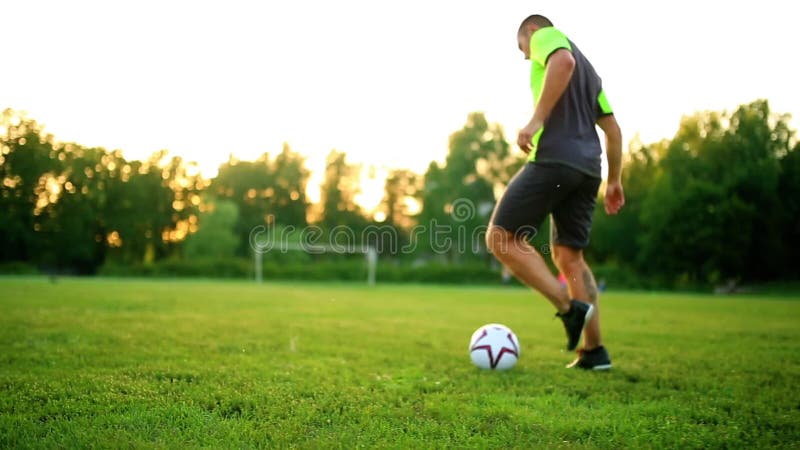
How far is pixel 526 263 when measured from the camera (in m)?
4.04

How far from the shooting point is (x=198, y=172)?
61.0 m

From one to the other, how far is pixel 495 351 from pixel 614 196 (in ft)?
4.91

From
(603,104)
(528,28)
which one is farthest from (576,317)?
(528,28)

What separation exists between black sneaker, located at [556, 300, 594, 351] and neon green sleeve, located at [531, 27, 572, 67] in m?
1.63

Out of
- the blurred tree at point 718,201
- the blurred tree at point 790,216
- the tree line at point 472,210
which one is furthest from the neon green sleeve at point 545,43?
the blurred tree at point 790,216

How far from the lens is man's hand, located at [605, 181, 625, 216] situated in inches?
175

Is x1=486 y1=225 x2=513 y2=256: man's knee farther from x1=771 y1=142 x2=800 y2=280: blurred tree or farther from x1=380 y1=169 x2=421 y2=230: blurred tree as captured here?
x1=380 y1=169 x2=421 y2=230: blurred tree

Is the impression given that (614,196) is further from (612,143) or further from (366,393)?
(366,393)

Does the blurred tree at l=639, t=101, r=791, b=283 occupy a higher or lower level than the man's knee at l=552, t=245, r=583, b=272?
higher

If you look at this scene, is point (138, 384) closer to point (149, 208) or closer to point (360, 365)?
point (360, 365)

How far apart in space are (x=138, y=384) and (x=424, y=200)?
4623 cm

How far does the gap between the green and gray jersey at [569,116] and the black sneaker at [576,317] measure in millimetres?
882

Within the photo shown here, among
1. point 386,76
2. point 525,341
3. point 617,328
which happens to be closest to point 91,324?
point 525,341

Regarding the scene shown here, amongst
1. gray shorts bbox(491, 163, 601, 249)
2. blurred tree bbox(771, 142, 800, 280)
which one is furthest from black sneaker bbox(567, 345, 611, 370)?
blurred tree bbox(771, 142, 800, 280)
